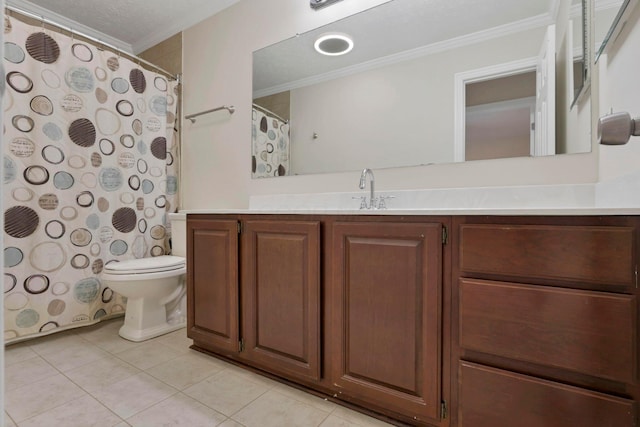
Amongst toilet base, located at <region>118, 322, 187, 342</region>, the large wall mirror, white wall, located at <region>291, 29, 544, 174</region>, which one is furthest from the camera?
toilet base, located at <region>118, 322, 187, 342</region>

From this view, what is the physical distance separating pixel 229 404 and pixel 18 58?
2.21 meters

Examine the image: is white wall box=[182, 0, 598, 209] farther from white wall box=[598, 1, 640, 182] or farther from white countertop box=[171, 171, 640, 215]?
white wall box=[598, 1, 640, 182]

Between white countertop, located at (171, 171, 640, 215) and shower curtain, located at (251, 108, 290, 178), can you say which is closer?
white countertop, located at (171, 171, 640, 215)

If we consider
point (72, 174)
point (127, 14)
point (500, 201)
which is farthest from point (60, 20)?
point (500, 201)

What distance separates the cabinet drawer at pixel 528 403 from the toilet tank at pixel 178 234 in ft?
6.83

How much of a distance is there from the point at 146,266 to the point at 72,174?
0.77 metres

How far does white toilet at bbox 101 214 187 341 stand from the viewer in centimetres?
186

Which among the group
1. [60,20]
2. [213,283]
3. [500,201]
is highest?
[60,20]

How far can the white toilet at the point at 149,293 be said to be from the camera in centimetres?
186

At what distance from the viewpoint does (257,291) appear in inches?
57.6

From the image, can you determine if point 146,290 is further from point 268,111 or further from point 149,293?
point 268,111

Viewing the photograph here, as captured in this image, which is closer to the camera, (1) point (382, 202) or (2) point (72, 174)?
(1) point (382, 202)

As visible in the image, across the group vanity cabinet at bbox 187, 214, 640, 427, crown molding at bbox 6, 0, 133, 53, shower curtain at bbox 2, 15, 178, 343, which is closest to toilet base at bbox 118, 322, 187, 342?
shower curtain at bbox 2, 15, 178, 343

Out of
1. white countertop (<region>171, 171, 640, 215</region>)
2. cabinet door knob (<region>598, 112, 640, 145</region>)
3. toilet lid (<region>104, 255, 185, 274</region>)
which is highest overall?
cabinet door knob (<region>598, 112, 640, 145</region>)
